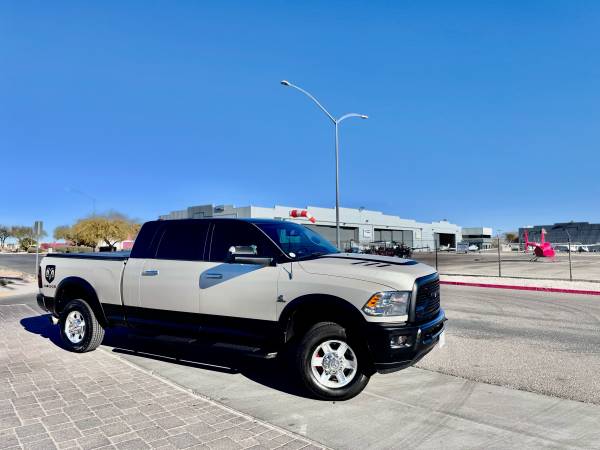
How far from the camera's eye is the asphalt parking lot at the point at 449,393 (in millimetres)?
3793

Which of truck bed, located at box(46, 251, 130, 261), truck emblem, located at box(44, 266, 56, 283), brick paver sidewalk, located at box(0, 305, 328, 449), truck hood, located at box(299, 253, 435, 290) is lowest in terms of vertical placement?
brick paver sidewalk, located at box(0, 305, 328, 449)

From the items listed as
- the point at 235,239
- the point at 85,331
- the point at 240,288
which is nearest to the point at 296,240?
the point at 235,239

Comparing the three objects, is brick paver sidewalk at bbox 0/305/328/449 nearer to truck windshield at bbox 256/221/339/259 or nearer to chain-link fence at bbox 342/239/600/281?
truck windshield at bbox 256/221/339/259

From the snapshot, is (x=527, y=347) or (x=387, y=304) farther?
(x=527, y=347)

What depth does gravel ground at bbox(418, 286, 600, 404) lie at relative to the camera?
5.21 metres

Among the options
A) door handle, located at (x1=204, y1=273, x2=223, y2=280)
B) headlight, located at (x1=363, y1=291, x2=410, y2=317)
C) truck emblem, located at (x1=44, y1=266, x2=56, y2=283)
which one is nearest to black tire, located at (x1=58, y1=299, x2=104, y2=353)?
truck emblem, located at (x1=44, y1=266, x2=56, y2=283)

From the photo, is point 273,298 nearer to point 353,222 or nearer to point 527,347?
point 527,347

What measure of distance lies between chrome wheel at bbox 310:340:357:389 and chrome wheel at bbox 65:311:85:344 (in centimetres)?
415

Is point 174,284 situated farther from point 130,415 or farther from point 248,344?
point 130,415

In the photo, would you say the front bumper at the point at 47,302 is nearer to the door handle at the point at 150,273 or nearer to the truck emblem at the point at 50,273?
the truck emblem at the point at 50,273

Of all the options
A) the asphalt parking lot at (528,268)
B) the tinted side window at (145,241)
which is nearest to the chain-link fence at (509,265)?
the asphalt parking lot at (528,268)

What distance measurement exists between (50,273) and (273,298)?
4.59 metres

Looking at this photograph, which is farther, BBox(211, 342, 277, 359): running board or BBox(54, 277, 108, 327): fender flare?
BBox(54, 277, 108, 327): fender flare

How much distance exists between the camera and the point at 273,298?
4953 mm
